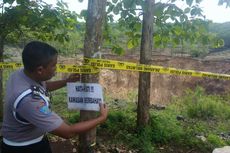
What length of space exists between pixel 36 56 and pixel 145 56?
119 inches

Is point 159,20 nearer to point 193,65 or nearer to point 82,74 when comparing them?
point 82,74

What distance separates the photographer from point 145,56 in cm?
527

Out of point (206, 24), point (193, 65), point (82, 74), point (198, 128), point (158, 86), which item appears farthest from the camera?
point (193, 65)

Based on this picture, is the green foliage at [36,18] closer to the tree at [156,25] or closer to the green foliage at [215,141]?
the tree at [156,25]

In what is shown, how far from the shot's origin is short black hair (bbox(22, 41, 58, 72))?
2.46 metres

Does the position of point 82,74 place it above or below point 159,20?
below

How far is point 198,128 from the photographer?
6.23 m

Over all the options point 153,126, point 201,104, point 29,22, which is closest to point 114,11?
point 29,22

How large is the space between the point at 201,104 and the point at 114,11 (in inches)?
163

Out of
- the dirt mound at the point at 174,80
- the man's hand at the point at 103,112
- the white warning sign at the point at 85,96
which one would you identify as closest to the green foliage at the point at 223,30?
the dirt mound at the point at 174,80

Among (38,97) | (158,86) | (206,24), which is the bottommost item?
(158,86)

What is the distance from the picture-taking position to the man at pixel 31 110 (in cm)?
240

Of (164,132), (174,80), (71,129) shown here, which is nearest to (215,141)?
(164,132)

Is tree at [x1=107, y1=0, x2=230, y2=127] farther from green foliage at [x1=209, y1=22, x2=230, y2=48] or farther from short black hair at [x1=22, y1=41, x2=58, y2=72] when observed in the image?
green foliage at [x1=209, y1=22, x2=230, y2=48]
